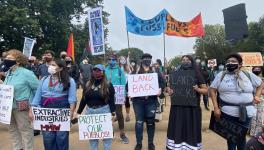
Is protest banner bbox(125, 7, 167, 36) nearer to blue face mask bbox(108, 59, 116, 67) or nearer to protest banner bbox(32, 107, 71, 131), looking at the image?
blue face mask bbox(108, 59, 116, 67)

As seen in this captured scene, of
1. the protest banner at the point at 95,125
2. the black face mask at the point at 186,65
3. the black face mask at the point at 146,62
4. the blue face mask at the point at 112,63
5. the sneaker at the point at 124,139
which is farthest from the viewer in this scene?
the sneaker at the point at 124,139

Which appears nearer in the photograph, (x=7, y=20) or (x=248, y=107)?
(x=248, y=107)

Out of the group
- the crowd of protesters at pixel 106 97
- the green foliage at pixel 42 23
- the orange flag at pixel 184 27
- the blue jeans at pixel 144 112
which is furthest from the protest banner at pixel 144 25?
the green foliage at pixel 42 23

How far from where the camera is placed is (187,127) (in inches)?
281

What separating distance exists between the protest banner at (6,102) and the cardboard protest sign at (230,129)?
3.54m

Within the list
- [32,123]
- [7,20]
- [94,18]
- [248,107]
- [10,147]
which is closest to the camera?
[248,107]

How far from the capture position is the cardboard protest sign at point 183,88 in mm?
7105

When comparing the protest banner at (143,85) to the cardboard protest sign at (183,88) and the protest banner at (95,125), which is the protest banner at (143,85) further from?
the protest banner at (95,125)

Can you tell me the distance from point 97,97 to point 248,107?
2512mm

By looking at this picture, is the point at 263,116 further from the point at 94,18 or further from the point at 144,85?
the point at 94,18

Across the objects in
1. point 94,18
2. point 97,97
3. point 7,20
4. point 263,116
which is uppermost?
point 7,20

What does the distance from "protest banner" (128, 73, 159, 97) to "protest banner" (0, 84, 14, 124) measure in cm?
234

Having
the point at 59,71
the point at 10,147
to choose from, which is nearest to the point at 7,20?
the point at 10,147

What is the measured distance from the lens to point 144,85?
820 cm
